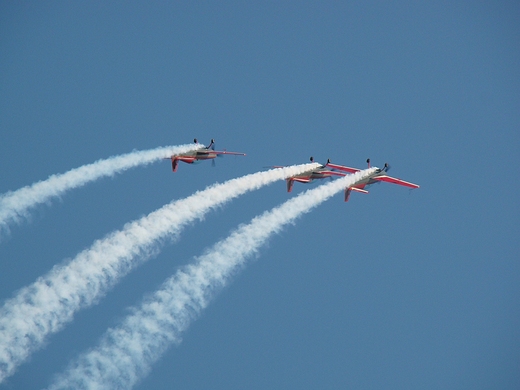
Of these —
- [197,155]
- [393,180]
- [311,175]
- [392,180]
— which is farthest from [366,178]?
[197,155]

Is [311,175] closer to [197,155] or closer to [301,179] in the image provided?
[301,179]

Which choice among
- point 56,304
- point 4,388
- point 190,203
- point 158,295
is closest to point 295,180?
point 190,203

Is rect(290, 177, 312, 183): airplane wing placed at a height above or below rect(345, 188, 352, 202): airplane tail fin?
above

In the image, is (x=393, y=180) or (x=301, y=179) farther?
(x=393, y=180)

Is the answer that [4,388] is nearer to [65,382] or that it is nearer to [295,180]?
[65,382]

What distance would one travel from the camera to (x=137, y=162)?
102 meters

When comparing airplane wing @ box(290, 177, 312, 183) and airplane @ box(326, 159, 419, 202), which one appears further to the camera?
airplane @ box(326, 159, 419, 202)

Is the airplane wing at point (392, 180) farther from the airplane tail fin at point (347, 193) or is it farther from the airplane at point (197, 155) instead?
the airplane at point (197, 155)

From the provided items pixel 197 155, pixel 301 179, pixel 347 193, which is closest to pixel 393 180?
pixel 347 193

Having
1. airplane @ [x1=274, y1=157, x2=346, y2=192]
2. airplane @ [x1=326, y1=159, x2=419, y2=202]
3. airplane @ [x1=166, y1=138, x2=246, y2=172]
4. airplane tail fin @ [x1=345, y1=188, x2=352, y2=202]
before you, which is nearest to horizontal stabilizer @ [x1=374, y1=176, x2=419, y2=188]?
airplane @ [x1=326, y1=159, x2=419, y2=202]

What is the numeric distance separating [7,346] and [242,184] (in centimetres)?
2903

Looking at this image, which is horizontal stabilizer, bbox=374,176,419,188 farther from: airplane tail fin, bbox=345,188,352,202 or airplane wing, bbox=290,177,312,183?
airplane wing, bbox=290,177,312,183

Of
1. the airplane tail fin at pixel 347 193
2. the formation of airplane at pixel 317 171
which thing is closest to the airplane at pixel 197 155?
the formation of airplane at pixel 317 171

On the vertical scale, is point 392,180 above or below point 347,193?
above
